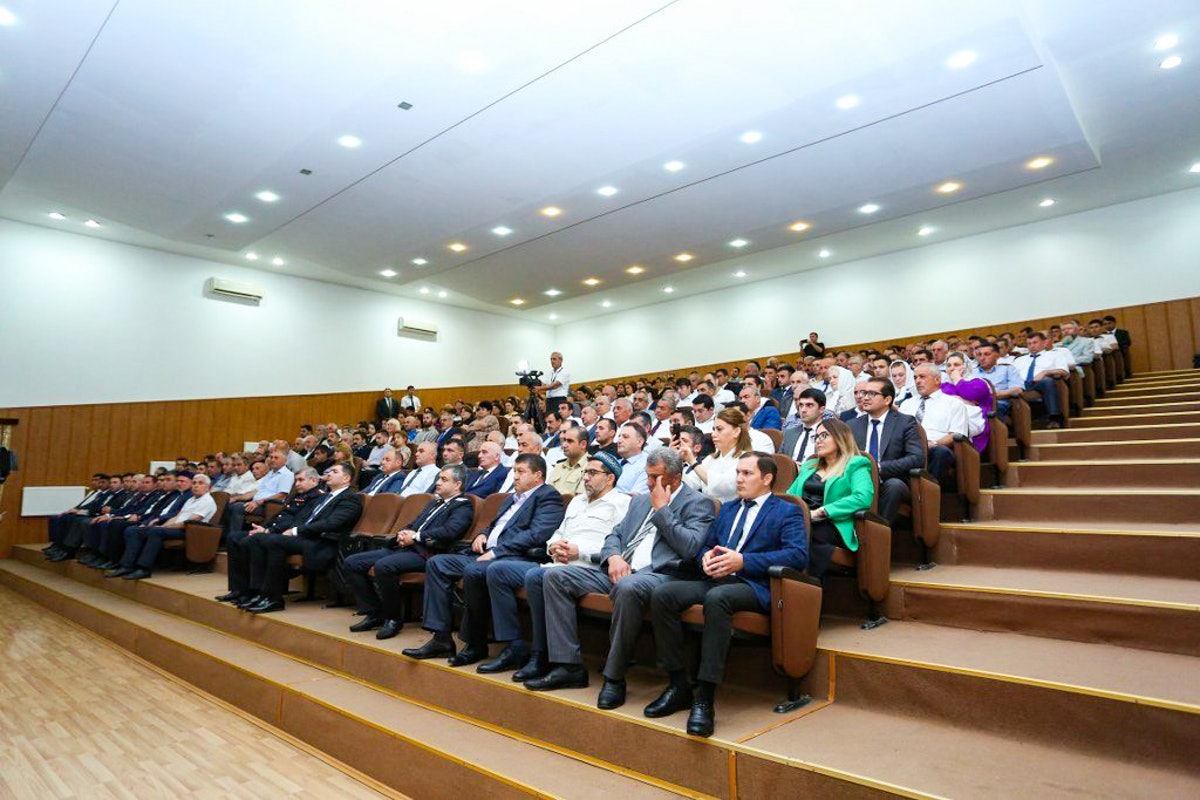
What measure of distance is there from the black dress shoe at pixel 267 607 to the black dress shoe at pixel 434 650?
1.36 m

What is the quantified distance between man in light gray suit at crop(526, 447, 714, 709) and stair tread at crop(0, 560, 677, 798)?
0.69 feet

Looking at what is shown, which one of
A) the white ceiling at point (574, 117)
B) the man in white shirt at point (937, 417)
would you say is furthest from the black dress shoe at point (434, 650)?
the white ceiling at point (574, 117)

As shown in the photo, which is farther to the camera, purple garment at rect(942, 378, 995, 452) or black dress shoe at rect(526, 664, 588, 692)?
purple garment at rect(942, 378, 995, 452)

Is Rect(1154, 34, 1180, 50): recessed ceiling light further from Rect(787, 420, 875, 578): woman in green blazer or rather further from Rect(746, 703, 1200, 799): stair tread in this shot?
Rect(746, 703, 1200, 799): stair tread

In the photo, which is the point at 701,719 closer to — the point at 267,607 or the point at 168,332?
the point at 267,607

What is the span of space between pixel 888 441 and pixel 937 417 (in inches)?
22.9

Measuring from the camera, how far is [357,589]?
125 inches

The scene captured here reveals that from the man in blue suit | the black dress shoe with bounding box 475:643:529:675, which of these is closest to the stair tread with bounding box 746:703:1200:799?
the man in blue suit

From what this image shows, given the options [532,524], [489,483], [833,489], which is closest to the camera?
[833,489]

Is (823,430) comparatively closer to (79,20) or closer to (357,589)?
(357,589)

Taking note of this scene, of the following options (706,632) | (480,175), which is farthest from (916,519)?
(480,175)

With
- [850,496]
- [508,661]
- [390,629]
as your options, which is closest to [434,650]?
[508,661]

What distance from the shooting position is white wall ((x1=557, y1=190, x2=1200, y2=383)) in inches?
271

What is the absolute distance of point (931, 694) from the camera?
5.63ft
